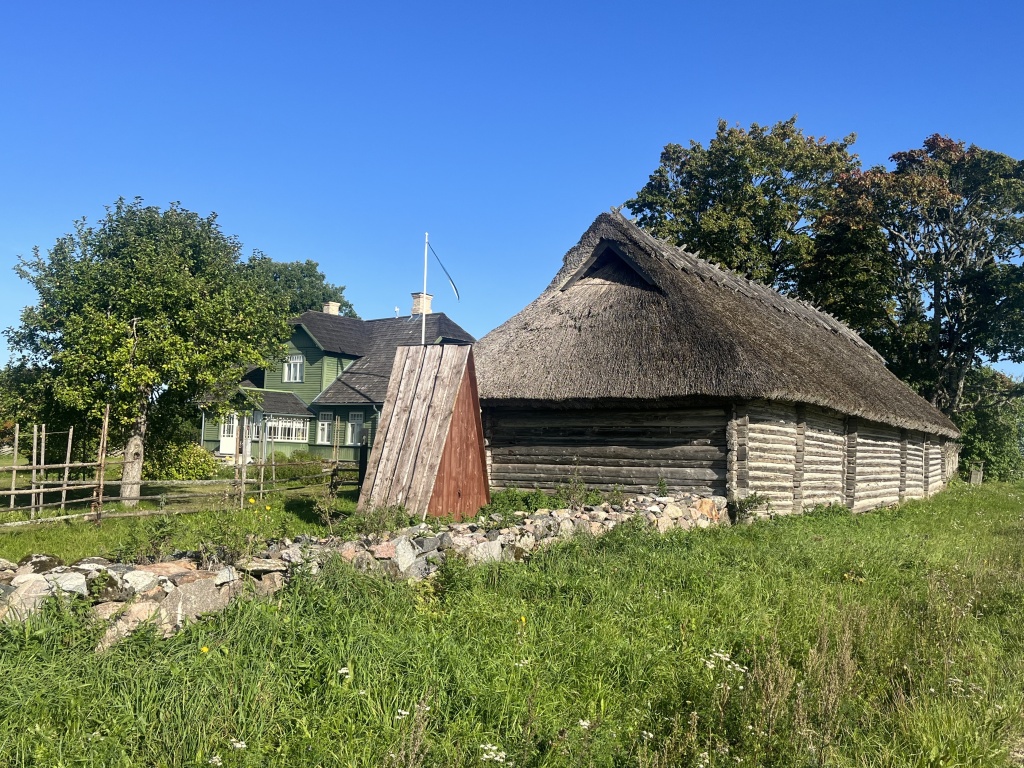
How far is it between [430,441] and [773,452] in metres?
6.60

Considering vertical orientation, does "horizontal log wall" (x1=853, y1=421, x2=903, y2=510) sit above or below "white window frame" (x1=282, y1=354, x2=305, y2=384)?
below

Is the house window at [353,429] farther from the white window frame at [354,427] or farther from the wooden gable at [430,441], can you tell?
the wooden gable at [430,441]

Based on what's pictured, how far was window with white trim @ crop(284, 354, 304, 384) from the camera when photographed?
34.6m

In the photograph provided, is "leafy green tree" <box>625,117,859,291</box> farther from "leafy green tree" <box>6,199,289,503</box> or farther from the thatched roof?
"leafy green tree" <box>6,199,289,503</box>

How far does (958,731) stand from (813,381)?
9.67 metres

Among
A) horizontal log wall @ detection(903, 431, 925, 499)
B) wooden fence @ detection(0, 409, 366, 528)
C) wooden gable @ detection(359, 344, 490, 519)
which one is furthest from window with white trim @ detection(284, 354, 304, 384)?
wooden gable @ detection(359, 344, 490, 519)

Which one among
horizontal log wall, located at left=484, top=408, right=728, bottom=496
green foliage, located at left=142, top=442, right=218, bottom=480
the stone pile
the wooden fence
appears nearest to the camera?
the stone pile

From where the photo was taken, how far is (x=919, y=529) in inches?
498

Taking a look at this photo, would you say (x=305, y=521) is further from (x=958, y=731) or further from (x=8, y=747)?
(x=958, y=731)

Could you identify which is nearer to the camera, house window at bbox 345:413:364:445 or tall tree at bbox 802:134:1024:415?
tall tree at bbox 802:134:1024:415

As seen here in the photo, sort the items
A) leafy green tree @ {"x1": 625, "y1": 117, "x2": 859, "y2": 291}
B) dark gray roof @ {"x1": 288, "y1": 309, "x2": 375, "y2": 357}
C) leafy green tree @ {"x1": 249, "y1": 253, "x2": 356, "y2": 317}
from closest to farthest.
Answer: leafy green tree @ {"x1": 625, "y1": 117, "x2": 859, "y2": 291}, dark gray roof @ {"x1": 288, "y1": 309, "x2": 375, "y2": 357}, leafy green tree @ {"x1": 249, "y1": 253, "x2": 356, "y2": 317}

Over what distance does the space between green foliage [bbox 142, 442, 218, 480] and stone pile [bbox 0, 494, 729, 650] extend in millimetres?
12602

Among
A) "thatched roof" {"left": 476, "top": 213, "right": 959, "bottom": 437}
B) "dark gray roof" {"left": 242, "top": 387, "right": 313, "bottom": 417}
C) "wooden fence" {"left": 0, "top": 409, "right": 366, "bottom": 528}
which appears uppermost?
"thatched roof" {"left": 476, "top": 213, "right": 959, "bottom": 437}

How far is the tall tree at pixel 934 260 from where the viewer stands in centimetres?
2608
